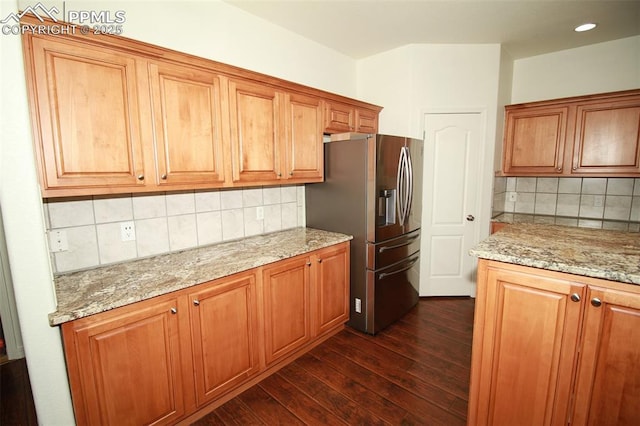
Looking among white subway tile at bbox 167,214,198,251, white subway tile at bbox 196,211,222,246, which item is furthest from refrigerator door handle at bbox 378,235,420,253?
white subway tile at bbox 167,214,198,251

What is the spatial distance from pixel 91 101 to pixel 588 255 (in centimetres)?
259

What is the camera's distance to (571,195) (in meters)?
3.31

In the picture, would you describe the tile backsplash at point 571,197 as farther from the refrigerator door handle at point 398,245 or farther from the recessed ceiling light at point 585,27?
the recessed ceiling light at point 585,27

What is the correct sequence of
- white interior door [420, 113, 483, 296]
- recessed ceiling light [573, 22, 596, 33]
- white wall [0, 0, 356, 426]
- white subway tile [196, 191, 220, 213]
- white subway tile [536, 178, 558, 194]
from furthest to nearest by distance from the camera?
white subway tile [536, 178, 558, 194], white interior door [420, 113, 483, 296], recessed ceiling light [573, 22, 596, 33], white subway tile [196, 191, 220, 213], white wall [0, 0, 356, 426]

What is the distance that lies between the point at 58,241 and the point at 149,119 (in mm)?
881

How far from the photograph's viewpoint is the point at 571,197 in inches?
130

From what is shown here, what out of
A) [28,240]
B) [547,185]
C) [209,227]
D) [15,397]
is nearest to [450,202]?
[547,185]

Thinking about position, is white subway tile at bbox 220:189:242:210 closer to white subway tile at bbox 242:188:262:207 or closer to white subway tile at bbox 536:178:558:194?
white subway tile at bbox 242:188:262:207

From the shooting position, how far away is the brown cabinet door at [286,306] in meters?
2.02

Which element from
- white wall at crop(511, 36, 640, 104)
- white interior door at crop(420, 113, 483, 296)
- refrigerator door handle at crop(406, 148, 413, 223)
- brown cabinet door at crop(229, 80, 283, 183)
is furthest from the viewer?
white interior door at crop(420, 113, 483, 296)

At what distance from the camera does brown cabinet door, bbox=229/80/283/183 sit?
2.02 metres

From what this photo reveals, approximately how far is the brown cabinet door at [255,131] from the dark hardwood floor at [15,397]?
198 centimetres

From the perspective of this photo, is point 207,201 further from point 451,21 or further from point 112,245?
point 451,21

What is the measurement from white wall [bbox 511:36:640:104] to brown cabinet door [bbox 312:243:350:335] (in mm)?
2984
